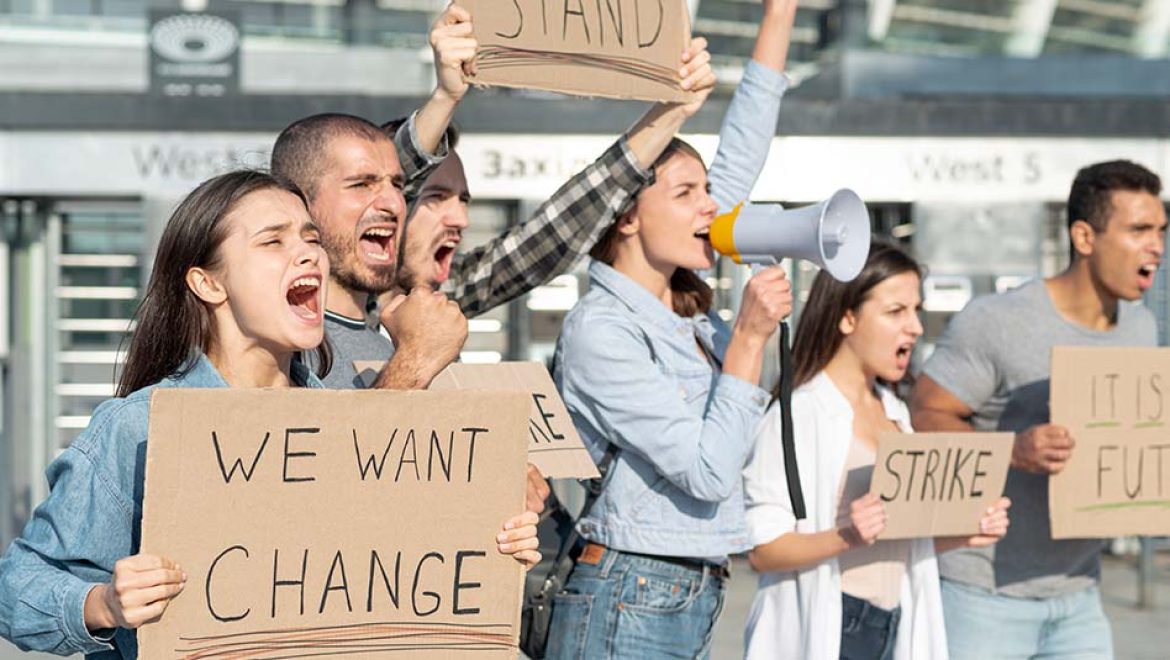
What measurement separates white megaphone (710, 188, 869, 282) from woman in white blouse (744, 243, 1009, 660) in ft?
1.54

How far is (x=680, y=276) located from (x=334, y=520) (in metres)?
1.66

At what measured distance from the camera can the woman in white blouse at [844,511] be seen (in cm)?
385

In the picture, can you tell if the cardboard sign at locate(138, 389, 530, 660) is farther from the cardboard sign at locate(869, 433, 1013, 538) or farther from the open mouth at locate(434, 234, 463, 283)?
the cardboard sign at locate(869, 433, 1013, 538)

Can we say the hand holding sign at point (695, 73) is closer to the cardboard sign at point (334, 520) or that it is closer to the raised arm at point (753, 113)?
the raised arm at point (753, 113)

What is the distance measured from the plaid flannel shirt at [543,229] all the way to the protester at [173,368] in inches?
38.5

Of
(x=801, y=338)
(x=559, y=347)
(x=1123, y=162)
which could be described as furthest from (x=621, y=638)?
(x=1123, y=162)

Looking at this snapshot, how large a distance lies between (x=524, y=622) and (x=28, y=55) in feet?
33.6

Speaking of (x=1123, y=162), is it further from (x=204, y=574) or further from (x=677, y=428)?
(x=204, y=574)

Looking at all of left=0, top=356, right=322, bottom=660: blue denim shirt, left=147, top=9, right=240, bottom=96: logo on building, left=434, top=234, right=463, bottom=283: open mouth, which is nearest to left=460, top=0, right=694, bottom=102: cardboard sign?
left=434, top=234, right=463, bottom=283: open mouth

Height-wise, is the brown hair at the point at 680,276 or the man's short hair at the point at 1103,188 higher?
the man's short hair at the point at 1103,188

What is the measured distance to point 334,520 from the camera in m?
2.50

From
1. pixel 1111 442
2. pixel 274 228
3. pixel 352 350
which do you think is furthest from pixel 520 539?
pixel 1111 442

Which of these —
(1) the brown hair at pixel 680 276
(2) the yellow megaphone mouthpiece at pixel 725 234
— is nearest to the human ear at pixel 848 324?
(1) the brown hair at pixel 680 276

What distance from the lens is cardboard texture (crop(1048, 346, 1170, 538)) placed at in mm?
4168
